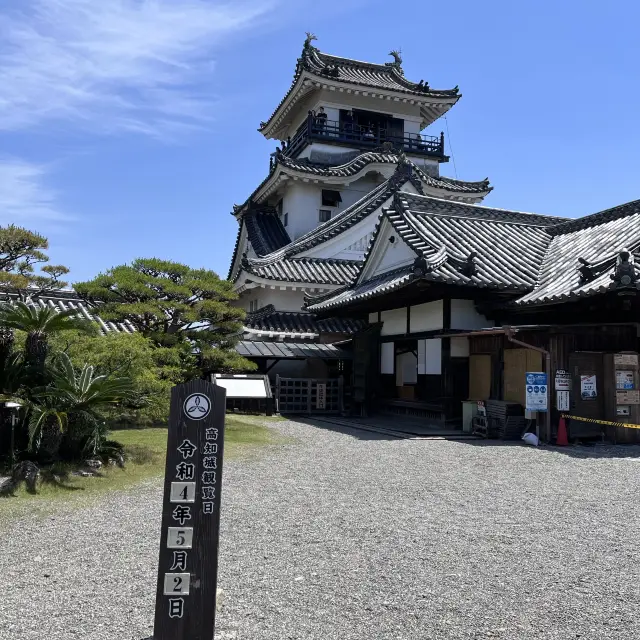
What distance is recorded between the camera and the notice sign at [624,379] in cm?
1156

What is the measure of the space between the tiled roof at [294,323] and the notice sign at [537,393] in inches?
364

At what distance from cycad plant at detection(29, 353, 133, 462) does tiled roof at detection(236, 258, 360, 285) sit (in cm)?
1286

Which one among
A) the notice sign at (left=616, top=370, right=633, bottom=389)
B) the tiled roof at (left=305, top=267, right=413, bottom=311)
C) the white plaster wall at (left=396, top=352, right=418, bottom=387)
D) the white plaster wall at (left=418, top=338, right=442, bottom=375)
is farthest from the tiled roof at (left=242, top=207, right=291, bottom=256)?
the notice sign at (left=616, top=370, right=633, bottom=389)

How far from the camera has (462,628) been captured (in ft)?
12.3

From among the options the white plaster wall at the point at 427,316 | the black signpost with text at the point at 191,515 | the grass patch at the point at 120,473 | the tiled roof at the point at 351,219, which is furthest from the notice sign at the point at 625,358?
the tiled roof at the point at 351,219

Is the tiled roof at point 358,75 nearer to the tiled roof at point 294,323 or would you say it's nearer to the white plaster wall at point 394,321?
the tiled roof at point 294,323

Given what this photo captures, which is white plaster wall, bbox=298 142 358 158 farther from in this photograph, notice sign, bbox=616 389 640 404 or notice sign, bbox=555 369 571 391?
notice sign, bbox=616 389 640 404

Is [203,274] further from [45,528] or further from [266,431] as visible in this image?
[45,528]

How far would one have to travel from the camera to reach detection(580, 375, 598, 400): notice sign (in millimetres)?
11891

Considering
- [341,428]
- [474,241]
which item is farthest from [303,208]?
[341,428]

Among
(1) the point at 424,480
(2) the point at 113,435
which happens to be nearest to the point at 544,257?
(1) the point at 424,480

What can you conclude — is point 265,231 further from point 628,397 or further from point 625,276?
point 625,276

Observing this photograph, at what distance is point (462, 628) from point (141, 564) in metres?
2.52

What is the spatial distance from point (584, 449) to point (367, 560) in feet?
24.3
